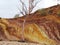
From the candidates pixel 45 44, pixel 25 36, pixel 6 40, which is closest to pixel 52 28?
pixel 45 44

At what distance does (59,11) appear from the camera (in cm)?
466

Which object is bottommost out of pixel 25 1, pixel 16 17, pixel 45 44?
pixel 45 44

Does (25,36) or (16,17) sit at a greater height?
(16,17)

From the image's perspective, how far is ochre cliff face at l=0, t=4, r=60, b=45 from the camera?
15.1 feet

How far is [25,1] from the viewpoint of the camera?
15.8 feet

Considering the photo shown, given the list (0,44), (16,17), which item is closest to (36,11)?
(16,17)

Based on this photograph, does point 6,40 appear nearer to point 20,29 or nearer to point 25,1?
point 20,29

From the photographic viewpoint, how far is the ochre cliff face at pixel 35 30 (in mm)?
4594

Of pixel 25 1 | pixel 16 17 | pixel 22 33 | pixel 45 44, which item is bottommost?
pixel 45 44

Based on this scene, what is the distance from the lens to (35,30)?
4695mm

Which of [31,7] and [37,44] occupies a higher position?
[31,7]

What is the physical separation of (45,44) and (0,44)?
118 centimetres

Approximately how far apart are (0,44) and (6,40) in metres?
0.19

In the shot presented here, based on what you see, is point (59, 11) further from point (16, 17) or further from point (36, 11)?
point (16, 17)
